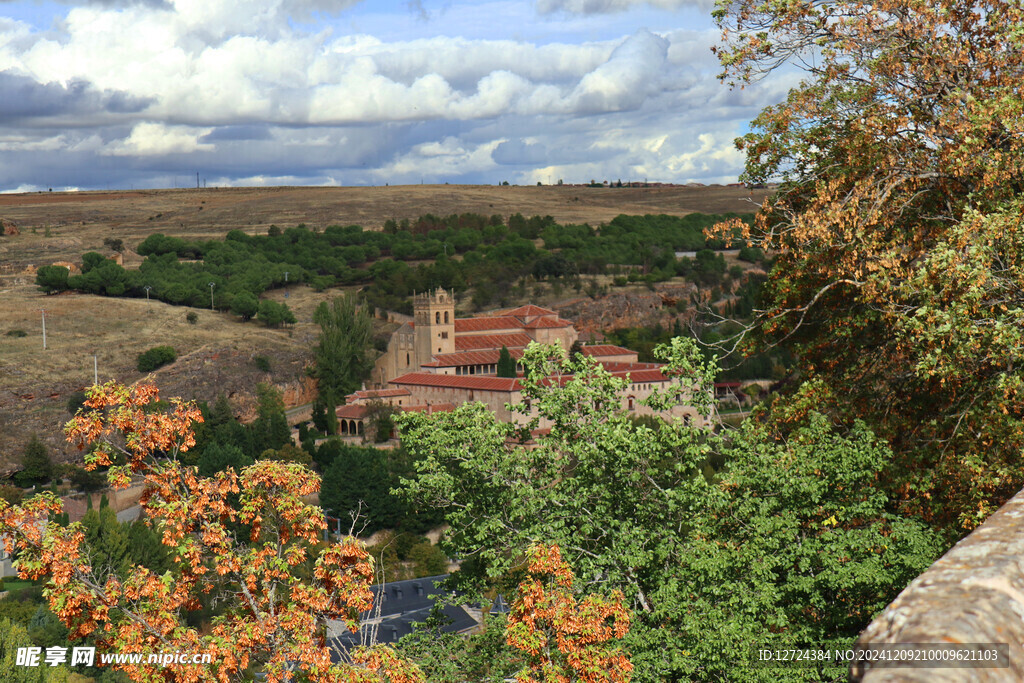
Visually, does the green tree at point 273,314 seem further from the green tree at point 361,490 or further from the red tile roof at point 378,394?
the green tree at point 361,490

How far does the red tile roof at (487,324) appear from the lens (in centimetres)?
11031

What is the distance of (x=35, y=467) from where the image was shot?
79.6m

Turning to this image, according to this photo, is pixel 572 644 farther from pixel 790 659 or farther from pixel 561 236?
pixel 561 236

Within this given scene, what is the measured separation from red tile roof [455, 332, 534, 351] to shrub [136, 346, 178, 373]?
35.8 meters

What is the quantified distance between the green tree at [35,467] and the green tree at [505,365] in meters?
43.0

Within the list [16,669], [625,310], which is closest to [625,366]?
[625,310]

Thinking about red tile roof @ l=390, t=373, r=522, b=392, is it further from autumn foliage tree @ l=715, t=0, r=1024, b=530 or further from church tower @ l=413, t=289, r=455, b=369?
autumn foliage tree @ l=715, t=0, r=1024, b=530

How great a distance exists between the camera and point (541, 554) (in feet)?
32.4

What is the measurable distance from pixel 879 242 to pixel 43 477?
271ft

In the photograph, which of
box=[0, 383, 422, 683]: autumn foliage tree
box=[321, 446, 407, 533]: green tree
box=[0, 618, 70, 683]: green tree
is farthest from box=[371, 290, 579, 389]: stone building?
box=[0, 383, 422, 683]: autumn foliage tree

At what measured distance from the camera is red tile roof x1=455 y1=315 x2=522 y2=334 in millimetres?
110312

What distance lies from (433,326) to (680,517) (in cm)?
9232

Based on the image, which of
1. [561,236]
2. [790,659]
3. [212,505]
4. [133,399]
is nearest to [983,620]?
[212,505]

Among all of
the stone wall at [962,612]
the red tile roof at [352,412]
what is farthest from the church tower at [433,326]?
the stone wall at [962,612]
